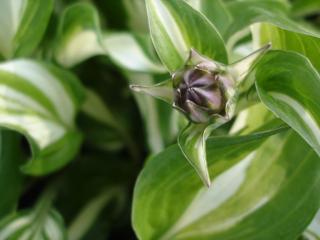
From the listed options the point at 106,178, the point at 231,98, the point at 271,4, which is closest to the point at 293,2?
the point at 271,4

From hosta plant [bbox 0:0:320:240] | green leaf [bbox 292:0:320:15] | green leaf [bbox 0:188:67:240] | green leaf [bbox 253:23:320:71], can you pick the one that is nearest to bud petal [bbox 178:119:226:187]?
hosta plant [bbox 0:0:320:240]

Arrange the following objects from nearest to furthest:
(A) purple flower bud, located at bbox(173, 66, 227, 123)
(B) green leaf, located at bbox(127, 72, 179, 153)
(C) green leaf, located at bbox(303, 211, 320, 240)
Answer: (A) purple flower bud, located at bbox(173, 66, 227, 123) → (C) green leaf, located at bbox(303, 211, 320, 240) → (B) green leaf, located at bbox(127, 72, 179, 153)

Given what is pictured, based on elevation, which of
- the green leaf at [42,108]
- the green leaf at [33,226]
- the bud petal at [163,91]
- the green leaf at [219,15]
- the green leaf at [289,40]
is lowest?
the green leaf at [33,226]

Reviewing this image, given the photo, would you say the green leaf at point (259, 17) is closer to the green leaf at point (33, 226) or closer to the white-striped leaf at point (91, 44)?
the white-striped leaf at point (91, 44)

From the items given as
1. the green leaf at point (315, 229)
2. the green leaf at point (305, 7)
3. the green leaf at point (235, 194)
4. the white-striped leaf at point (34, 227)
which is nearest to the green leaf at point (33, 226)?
the white-striped leaf at point (34, 227)

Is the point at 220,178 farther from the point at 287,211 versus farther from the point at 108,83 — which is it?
the point at 108,83

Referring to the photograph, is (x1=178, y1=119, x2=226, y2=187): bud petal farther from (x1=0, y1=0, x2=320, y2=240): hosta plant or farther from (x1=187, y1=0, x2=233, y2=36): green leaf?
A: (x1=187, y1=0, x2=233, y2=36): green leaf

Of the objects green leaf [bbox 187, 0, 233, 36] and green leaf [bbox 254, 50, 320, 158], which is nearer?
green leaf [bbox 254, 50, 320, 158]
